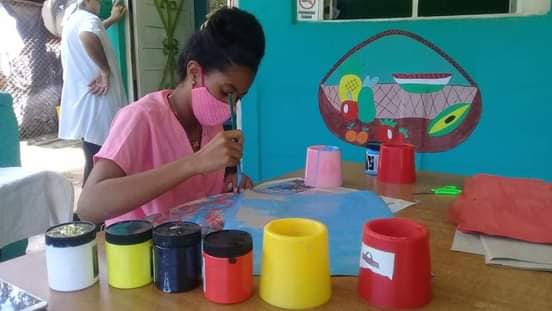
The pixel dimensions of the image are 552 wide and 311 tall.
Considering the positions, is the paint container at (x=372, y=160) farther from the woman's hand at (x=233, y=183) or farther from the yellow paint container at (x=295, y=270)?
the yellow paint container at (x=295, y=270)

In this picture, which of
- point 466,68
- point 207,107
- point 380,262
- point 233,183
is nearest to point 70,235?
point 380,262

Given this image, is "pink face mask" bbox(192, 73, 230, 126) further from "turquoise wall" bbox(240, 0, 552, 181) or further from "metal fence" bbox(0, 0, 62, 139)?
"metal fence" bbox(0, 0, 62, 139)

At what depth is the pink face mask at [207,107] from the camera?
113 centimetres

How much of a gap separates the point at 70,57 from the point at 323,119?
4.71ft

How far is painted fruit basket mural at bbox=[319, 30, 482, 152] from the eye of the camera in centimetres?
225

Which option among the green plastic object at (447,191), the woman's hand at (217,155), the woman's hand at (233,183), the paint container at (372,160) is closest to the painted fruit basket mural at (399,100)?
the paint container at (372,160)

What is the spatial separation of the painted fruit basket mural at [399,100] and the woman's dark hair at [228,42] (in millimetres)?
1184

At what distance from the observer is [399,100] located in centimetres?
242

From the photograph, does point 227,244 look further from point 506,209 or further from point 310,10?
point 310,10

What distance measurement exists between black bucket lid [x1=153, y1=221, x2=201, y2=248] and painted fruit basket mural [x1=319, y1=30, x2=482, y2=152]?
1.59 meters

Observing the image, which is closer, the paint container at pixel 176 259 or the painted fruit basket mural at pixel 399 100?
the paint container at pixel 176 259

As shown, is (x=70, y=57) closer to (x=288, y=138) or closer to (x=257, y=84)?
(x=257, y=84)

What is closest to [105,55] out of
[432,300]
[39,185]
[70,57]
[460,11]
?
[70,57]

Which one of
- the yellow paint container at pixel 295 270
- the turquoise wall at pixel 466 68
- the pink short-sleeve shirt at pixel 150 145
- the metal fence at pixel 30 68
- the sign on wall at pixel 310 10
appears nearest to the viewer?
the yellow paint container at pixel 295 270
